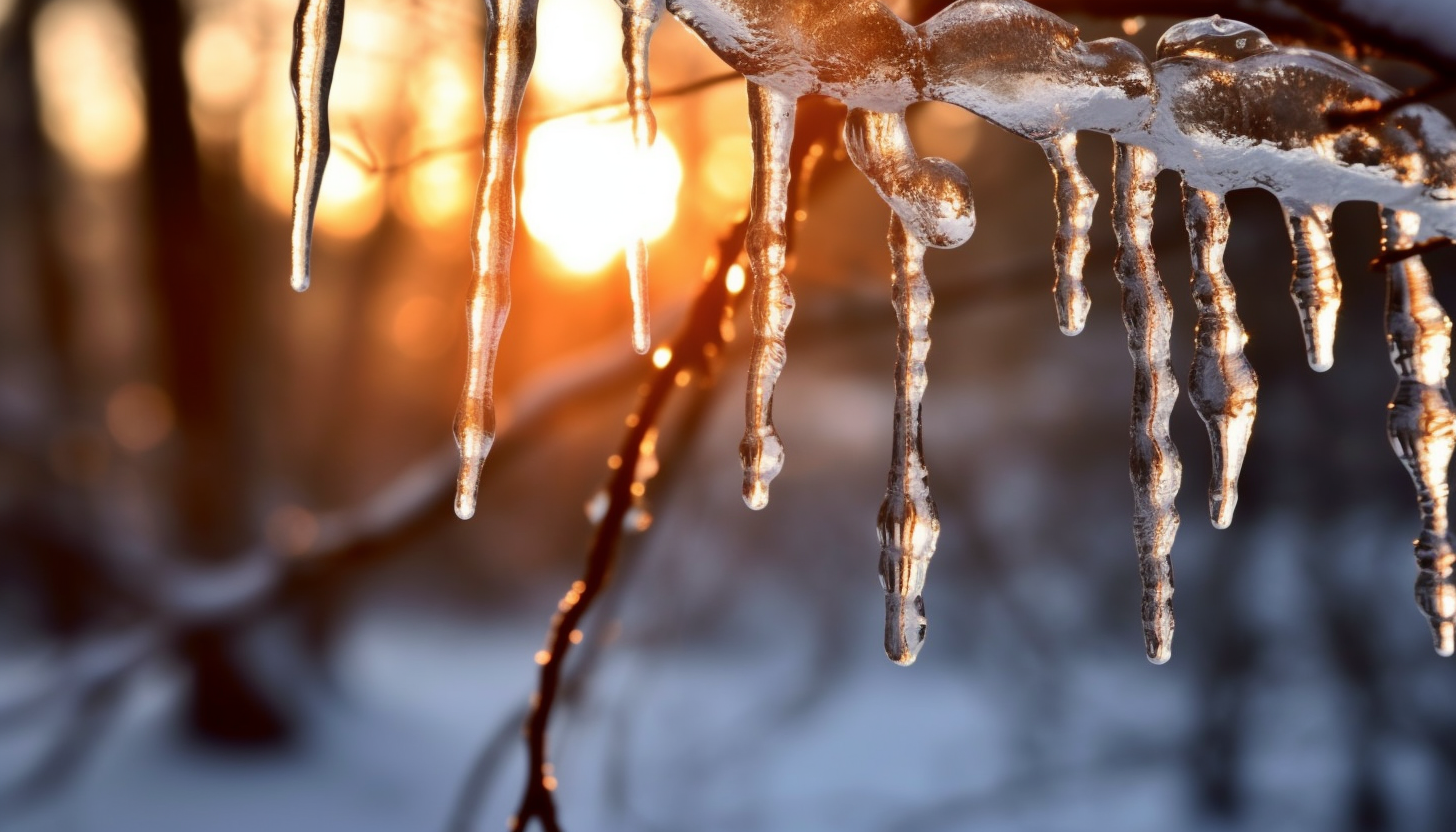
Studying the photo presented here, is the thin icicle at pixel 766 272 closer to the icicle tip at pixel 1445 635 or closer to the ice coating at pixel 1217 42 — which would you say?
the ice coating at pixel 1217 42

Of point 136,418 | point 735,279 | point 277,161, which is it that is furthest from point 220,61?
point 735,279

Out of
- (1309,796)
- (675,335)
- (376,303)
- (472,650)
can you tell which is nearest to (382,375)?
(472,650)

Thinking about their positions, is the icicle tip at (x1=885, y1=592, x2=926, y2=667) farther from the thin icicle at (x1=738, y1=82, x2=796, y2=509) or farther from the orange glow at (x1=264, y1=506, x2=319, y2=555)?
the orange glow at (x1=264, y1=506, x2=319, y2=555)

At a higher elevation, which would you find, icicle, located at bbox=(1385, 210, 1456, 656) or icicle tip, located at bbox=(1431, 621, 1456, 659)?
icicle, located at bbox=(1385, 210, 1456, 656)

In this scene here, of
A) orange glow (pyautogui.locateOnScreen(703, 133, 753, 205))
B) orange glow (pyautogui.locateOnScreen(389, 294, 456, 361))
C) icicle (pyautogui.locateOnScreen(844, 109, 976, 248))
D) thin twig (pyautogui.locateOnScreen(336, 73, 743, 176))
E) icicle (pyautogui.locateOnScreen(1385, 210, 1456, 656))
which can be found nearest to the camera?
icicle (pyautogui.locateOnScreen(844, 109, 976, 248))

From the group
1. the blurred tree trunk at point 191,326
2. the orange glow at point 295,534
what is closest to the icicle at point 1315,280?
the orange glow at point 295,534

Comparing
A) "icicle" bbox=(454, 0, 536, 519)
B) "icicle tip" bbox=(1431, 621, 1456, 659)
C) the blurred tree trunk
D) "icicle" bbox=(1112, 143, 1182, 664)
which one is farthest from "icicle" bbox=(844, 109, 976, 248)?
the blurred tree trunk

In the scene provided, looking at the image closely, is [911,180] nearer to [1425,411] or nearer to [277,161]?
[1425,411]
